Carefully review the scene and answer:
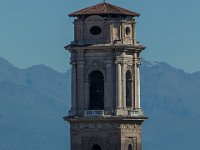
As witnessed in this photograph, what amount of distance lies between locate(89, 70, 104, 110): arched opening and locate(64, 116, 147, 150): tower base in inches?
75.0

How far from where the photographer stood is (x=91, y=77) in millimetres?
141000

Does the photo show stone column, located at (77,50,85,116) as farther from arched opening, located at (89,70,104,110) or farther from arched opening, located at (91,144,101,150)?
arched opening, located at (91,144,101,150)

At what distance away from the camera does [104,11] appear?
139375 mm

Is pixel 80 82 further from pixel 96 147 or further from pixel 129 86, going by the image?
pixel 96 147

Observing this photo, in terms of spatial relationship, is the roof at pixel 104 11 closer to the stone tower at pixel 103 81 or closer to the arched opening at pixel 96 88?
the stone tower at pixel 103 81

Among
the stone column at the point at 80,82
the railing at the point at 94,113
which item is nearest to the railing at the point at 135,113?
the railing at the point at 94,113

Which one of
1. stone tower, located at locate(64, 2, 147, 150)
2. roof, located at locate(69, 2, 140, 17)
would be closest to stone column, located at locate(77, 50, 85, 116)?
stone tower, located at locate(64, 2, 147, 150)

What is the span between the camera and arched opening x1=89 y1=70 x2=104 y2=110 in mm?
140500

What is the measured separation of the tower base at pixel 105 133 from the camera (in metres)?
139

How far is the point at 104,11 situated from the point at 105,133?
10.9 metres

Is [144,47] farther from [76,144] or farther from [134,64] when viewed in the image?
[76,144]

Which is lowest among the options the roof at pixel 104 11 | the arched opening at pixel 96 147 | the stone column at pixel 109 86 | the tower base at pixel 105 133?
the arched opening at pixel 96 147

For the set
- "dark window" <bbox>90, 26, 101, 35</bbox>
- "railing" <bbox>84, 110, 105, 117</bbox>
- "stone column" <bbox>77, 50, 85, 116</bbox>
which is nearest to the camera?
"railing" <bbox>84, 110, 105, 117</bbox>

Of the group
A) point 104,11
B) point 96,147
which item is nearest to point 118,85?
point 96,147
